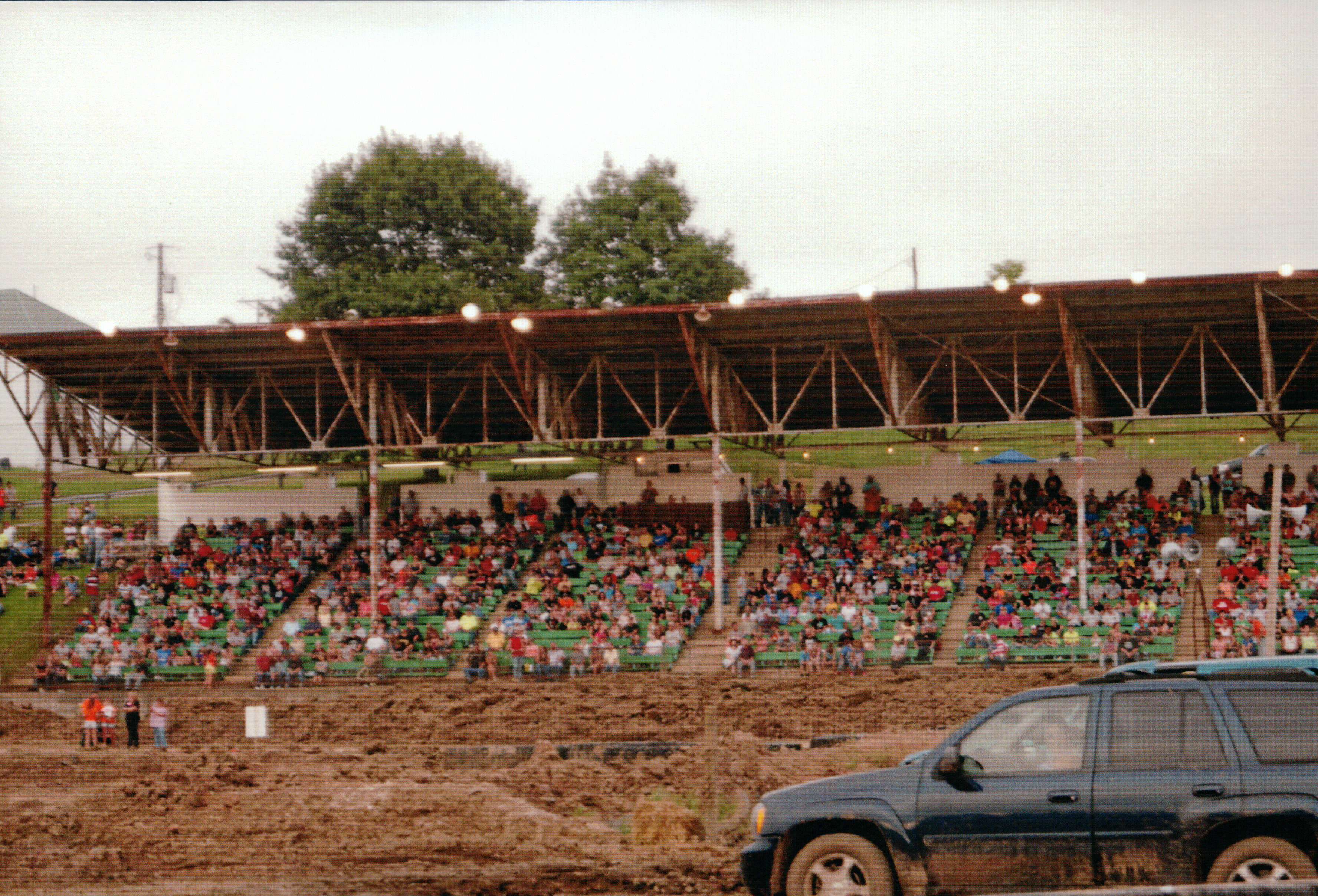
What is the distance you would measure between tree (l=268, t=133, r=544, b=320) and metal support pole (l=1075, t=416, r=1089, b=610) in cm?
3099

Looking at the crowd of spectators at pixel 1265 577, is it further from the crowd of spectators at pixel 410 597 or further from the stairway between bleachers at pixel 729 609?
the crowd of spectators at pixel 410 597

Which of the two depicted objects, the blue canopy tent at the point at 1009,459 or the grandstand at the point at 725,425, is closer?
the grandstand at the point at 725,425

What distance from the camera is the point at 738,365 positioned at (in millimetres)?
34812

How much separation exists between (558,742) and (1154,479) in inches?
703

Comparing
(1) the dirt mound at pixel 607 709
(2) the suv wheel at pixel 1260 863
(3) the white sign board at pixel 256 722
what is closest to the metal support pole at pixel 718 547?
(1) the dirt mound at pixel 607 709

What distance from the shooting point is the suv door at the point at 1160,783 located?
9.19 meters

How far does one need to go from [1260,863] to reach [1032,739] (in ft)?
5.13

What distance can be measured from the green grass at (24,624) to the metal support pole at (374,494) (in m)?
8.33

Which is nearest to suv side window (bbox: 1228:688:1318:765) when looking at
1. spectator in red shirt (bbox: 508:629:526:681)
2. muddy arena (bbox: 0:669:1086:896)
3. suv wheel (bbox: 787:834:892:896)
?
suv wheel (bbox: 787:834:892:896)

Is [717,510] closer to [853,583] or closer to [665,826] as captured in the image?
[853,583]

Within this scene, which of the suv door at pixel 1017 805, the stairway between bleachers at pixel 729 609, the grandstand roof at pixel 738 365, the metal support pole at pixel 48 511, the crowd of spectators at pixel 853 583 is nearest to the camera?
the suv door at pixel 1017 805

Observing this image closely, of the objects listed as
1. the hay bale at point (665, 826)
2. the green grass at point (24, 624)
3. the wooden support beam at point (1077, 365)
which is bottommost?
the hay bale at point (665, 826)

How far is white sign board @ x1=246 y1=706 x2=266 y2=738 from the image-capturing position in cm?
2675

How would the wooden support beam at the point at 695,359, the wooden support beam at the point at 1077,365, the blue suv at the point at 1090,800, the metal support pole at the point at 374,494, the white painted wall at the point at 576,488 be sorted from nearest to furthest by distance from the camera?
the blue suv at the point at 1090,800 → the wooden support beam at the point at 1077,365 → the wooden support beam at the point at 695,359 → the metal support pole at the point at 374,494 → the white painted wall at the point at 576,488
